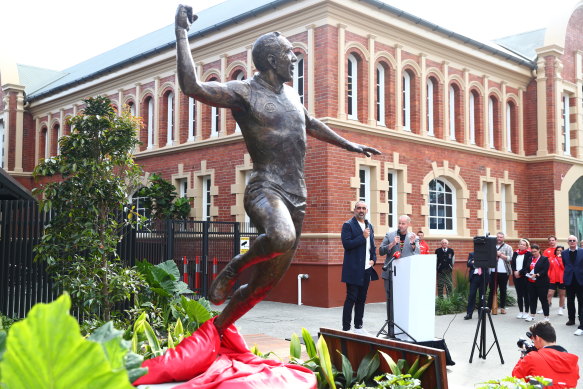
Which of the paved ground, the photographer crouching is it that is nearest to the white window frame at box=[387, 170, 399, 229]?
the paved ground

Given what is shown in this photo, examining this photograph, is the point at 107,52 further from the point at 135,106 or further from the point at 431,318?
the point at 431,318

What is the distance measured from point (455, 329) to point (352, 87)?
25.6ft

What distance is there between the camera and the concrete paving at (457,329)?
7.50 metres

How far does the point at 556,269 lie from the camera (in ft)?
47.8

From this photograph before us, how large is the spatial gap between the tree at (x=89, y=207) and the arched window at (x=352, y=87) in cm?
963

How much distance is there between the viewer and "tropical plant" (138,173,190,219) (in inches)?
743

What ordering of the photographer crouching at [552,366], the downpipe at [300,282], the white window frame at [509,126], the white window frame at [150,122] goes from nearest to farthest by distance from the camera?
1. the photographer crouching at [552,366]
2. the downpipe at [300,282]
3. the white window frame at [150,122]
4. the white window frame at [509,126]

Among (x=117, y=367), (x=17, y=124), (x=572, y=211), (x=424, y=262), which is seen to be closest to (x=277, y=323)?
(x=424, y=262)

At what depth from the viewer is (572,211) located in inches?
899

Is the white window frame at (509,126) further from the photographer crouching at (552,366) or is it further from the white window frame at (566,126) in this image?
the photographer crouching at (552,366)

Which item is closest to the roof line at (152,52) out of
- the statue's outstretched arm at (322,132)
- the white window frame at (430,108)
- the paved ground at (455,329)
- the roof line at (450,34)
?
the roof line at (450,34)

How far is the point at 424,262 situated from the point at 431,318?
732 millimetres

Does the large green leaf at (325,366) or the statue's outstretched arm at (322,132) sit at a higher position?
the statue's outstretched arm at (322,132)

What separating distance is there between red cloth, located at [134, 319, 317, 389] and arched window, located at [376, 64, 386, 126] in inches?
533
